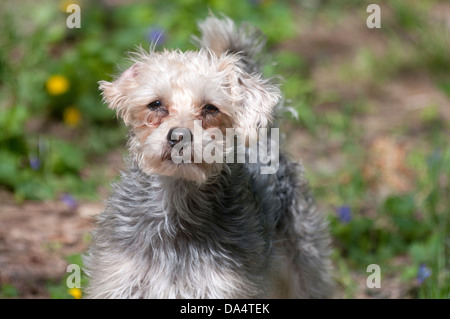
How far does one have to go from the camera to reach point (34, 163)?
6.19m

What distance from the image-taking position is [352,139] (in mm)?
7504

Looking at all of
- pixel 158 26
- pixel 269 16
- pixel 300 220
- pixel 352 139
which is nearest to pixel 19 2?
pixel 158 26

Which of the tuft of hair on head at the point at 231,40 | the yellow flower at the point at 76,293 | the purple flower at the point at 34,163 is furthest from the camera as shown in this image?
the purple flower at the point at 34,163

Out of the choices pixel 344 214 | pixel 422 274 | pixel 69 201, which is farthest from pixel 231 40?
pixel 69 201

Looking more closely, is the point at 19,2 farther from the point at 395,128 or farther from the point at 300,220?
the point at 300,220

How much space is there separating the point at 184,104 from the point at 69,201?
2.63m

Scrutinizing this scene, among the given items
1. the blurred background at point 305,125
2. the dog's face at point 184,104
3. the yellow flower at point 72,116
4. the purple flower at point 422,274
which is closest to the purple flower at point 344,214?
the blurred background at point 305,125

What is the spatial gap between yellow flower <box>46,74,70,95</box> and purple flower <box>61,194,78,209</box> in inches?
50.1

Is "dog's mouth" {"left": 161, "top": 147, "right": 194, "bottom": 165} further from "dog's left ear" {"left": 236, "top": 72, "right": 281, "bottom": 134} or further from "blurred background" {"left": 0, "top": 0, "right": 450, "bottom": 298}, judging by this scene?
"blurred background" {"left": 0, "top": 0, "right": 450, "bottom": 298}

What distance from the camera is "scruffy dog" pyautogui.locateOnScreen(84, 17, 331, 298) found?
11.9 feet

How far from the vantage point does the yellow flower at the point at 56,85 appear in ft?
22.8

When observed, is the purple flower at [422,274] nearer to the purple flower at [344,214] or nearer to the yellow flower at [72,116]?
the purple flower at [344,214]

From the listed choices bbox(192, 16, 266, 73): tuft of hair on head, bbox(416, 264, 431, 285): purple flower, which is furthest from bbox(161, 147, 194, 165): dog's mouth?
bbox(416, 264, 431, 285): purple flower

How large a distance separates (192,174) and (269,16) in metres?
5.68
